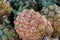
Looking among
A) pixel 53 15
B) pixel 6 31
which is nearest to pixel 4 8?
pixel 6 31

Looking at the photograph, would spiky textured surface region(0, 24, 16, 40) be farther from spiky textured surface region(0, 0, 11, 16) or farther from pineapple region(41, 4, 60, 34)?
pineapple region(41, 4, 60, 34)

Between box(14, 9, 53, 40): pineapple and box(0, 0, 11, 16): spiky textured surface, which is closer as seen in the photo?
box(14, 9, 53, 40): pineapple

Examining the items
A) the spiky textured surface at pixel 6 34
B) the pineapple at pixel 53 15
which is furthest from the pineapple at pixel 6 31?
the pineapple at pixel 53 15

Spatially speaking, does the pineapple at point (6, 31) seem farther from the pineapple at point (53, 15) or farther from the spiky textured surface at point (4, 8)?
the pineapple at point (53, 15)

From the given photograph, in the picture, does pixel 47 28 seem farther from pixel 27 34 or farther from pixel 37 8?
pixel 37 8

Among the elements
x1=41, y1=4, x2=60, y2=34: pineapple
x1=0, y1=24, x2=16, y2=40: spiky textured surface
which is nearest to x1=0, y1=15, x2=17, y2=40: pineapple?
x1=0, y1=24, x2=16, y2=40: spiky textured surface

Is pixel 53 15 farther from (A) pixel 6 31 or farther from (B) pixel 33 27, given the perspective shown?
(A) pixel 6 31
